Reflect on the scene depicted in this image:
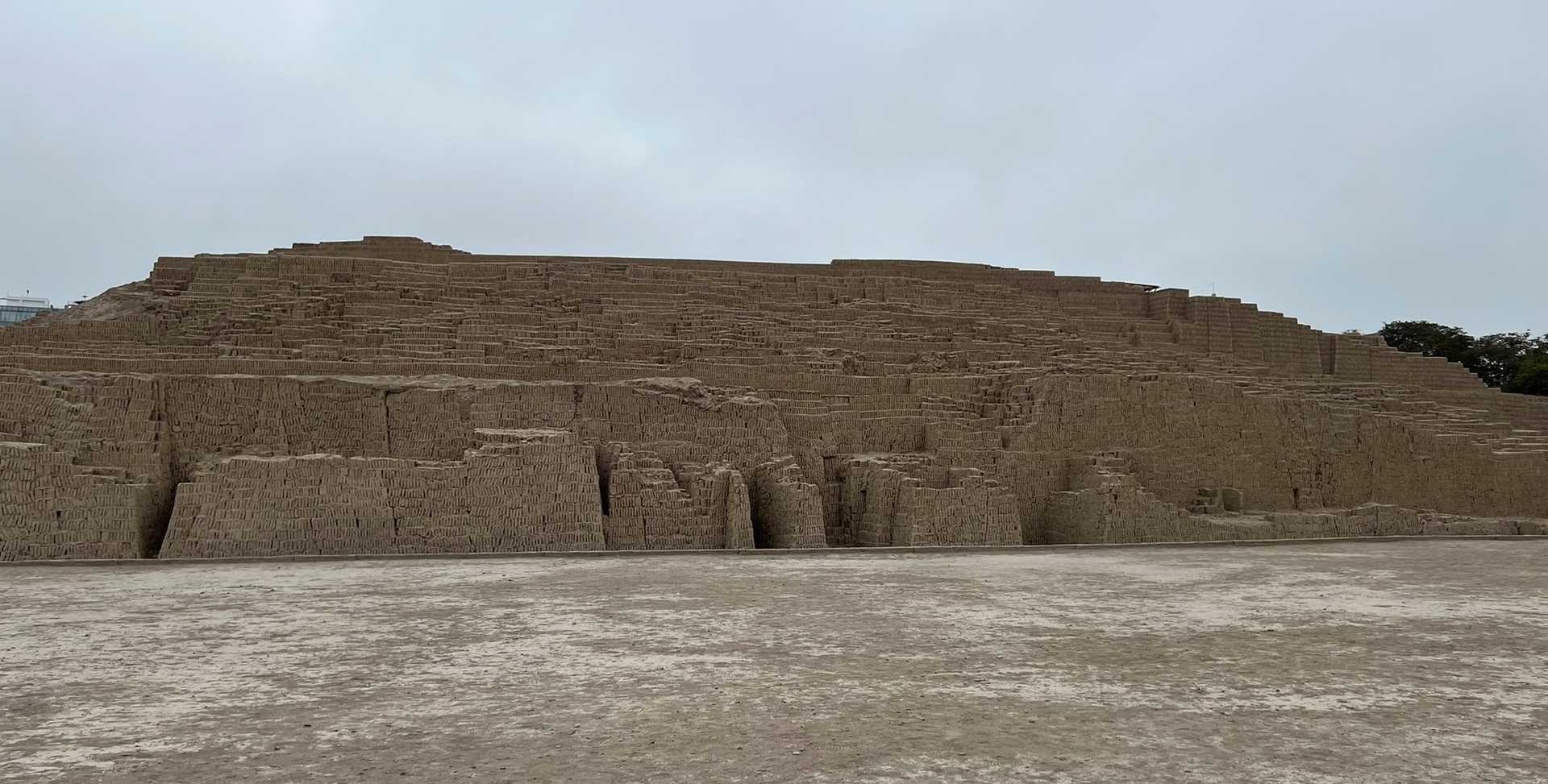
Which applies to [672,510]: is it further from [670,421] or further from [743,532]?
[670,421]

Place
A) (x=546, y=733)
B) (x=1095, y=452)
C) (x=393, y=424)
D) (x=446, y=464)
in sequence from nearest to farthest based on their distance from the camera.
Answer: (x=546, y=733), (x=446, y=464), (x=393, y=424), (x=1095, y=452)

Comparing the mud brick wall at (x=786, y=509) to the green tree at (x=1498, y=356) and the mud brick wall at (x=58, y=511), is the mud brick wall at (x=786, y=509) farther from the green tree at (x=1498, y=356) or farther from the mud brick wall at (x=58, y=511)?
the green tree at (x=1498, y=356)

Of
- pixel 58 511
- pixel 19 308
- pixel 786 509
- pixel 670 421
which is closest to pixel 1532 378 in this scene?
pixel 786 509

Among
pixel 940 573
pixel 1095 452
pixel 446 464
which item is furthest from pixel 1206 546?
pixel 446 464

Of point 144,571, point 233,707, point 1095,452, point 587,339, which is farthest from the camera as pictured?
point 587,339

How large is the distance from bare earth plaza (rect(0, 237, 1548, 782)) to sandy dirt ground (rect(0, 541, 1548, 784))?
1.7 inches

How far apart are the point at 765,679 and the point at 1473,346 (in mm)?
Result: 43454

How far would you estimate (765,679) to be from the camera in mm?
6293

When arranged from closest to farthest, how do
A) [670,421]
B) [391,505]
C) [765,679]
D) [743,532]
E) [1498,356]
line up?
[765,679]
[391,505]
[743,532]
[670,421]
[1498,356]

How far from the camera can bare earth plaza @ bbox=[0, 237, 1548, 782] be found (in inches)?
205

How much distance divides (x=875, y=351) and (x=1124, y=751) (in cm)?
1545

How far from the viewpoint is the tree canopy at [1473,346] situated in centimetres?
3944

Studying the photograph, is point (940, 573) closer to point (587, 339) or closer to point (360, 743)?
point (360, 743)

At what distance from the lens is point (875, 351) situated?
794 inches
